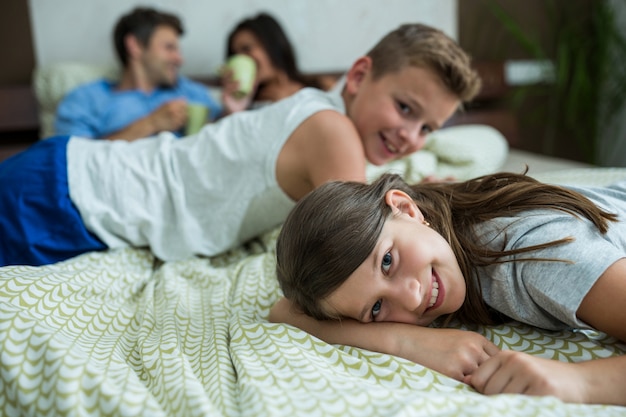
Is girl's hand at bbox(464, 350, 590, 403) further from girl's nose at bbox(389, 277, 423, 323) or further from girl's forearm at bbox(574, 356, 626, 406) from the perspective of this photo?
girl's nose at bbox(389, 277, 423, 323)

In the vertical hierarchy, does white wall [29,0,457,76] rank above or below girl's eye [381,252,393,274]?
above

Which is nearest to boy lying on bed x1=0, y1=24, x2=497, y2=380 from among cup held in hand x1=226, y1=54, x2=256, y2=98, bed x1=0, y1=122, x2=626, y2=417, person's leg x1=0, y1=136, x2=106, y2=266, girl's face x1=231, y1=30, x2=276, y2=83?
person's leg x1=0, y1=136, x2=106, y2=266

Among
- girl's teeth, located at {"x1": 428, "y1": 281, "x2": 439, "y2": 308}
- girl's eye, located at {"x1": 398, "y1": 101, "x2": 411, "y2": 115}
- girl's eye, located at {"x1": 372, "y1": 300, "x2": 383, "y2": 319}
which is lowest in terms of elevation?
girl's eye, located at {"x1": 372, "y1": 300, "x2": 383, "y2": 319}

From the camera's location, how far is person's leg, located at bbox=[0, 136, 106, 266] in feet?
4.17

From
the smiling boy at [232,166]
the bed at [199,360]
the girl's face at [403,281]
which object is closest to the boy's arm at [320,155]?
the smiling boy at [232,166]

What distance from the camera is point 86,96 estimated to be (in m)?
2.37

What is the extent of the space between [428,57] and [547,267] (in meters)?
0.71

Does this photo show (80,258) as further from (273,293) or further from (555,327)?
(555,327)

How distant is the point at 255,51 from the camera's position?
8.46 ft

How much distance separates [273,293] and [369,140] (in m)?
0.50

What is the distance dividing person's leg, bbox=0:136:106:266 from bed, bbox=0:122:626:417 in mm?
155

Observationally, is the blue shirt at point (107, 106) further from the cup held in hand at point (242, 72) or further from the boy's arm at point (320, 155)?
the boy's arm at point (320, 155)

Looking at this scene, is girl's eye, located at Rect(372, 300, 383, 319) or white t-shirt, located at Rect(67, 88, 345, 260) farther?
white t-shirt, located at Rect(67, 88, 345, 260)

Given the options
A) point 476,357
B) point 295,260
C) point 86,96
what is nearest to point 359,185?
point 295,260
